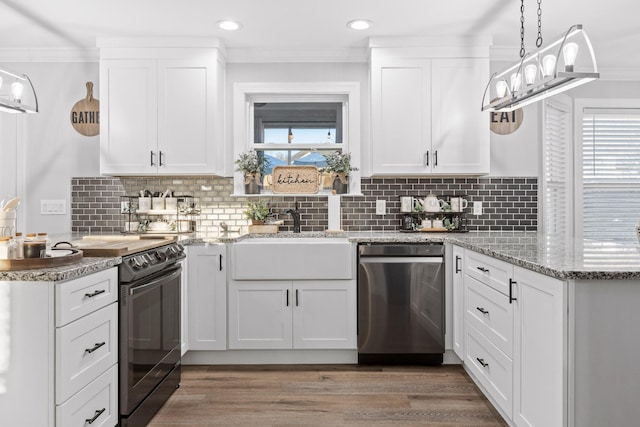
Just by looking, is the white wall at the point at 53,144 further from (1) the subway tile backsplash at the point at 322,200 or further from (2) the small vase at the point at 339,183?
(2) the small vase at the point at 339,183

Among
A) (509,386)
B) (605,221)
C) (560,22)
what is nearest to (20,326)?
(509,386)

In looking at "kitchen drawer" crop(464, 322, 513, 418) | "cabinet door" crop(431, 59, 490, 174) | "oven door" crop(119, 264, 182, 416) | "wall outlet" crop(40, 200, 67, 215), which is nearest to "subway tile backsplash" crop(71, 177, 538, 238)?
"wall outlet" crop(40, 200, 67, 215)

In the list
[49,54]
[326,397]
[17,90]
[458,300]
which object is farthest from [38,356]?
[49,54]

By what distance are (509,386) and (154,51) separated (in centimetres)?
328

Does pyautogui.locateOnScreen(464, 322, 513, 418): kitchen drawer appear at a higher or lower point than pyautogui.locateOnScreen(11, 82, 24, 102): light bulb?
lower

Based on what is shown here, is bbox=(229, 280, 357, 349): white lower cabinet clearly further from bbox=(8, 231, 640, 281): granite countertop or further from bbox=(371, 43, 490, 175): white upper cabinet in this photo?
bbox=(371, 43, 490, 175): white upper cabinet

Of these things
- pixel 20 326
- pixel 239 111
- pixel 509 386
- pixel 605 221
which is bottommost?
pixel 509 386

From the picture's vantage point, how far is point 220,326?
3.21 meters

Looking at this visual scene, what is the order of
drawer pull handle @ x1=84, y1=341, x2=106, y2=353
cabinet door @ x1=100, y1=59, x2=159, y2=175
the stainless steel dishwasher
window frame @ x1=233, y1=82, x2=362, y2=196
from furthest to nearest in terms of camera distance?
1. window frame @ x1=233, y1=82, x2=362, y2=196
2. cabinet door @ x1=100, y1=59, x2=159, y2=175
3. the stainless steel dishwasher
4. drawer pull handle @ x1=84, y1=341, x2=106, y2=353

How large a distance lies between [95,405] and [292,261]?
1555 millimetres

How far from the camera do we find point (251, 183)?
378cm

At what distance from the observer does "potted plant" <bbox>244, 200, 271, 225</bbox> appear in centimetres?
372

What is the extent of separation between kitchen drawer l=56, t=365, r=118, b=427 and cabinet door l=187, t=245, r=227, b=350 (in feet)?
3.49

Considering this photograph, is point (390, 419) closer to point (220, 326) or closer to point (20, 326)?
point (220, 326)
